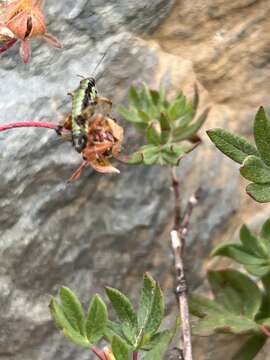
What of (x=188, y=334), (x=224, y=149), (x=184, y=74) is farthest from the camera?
(x=184, y=74)

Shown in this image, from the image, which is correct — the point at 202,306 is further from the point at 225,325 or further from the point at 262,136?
the point at 262,136

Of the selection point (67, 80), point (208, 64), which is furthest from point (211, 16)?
point (67, 80)

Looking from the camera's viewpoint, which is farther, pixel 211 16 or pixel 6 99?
pixel 211 16

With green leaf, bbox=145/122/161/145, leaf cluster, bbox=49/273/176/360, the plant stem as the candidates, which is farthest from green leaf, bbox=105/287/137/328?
green leaf, bbox=145/122/161/145

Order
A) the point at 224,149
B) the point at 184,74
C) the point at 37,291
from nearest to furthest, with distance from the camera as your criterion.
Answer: the point at 224,149, the point at 37,291, the point at 184,74

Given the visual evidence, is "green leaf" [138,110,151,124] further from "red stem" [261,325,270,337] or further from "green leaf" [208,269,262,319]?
"red stem" [261,325,270,337]

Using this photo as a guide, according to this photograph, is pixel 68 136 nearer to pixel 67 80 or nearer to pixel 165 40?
pixel 67 80
